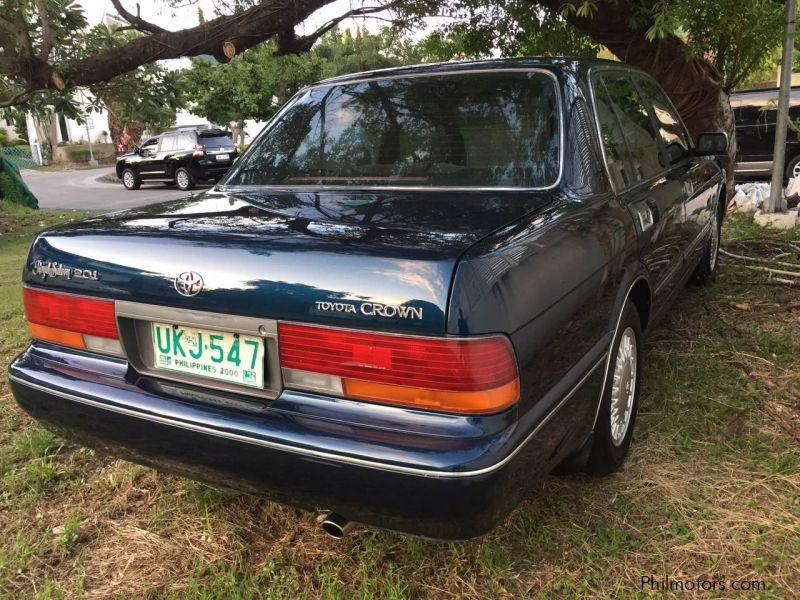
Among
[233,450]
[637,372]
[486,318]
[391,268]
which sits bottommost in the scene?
[637,372]

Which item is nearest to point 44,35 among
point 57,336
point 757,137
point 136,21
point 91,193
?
point 136,21

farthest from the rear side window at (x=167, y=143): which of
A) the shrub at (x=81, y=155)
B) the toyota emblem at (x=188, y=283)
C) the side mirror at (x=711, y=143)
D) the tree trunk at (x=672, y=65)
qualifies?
the toyota emblem at (x=188, y=283)

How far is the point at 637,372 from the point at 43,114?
8.92 m

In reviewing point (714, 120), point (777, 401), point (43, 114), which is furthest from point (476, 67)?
point (43, 114)

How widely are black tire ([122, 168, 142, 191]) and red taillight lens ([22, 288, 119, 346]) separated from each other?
2012cm

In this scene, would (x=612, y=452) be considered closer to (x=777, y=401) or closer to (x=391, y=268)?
(x=777, y=401)

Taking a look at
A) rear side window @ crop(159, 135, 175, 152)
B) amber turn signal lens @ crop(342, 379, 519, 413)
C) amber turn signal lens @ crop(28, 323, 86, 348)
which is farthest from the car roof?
rear side window @ crop(159, 135, 175, 152)

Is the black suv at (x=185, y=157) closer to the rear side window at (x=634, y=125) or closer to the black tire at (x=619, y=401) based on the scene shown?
the rear side window at (x=634, y=125)

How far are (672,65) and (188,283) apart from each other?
5.69 m

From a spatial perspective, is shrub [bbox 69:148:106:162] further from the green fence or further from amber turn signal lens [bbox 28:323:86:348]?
amber turn signal lens [bbox 28:323:86:348]

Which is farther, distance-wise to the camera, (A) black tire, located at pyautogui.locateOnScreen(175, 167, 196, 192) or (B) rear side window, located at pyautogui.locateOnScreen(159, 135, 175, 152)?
(B) rear side window, located at pyautogui.locateOnScreen(159, 135, 175, 152)

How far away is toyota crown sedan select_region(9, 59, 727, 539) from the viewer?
1.60 meters

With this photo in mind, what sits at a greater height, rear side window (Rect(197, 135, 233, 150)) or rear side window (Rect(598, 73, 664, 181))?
rear side window (Rect(598, 73, 664, 181))

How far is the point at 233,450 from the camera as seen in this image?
1.80m
